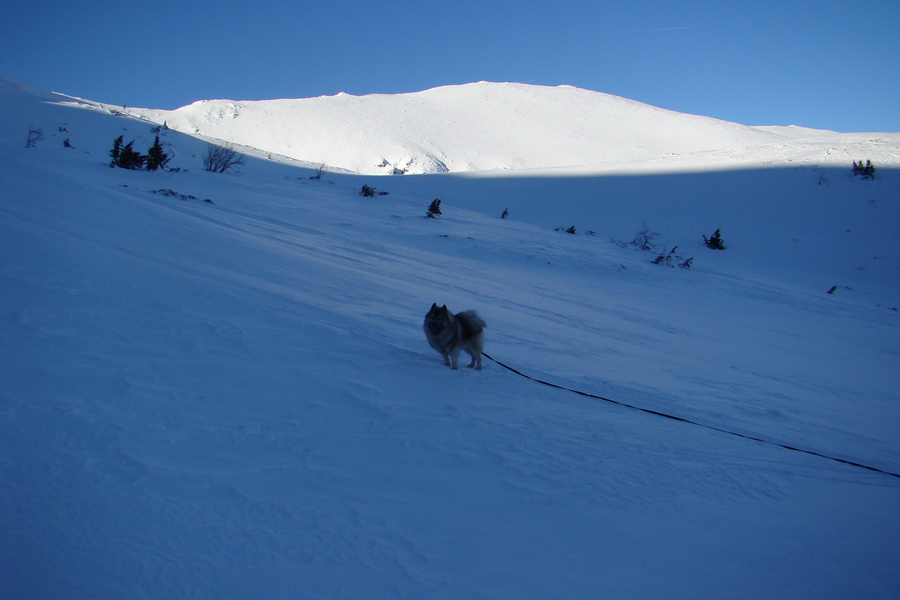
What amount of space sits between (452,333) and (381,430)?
172cm

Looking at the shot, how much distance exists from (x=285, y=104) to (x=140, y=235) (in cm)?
6643

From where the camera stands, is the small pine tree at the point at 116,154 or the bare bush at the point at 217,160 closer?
the small pine tree at the point at 116,154

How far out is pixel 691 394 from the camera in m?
4.86

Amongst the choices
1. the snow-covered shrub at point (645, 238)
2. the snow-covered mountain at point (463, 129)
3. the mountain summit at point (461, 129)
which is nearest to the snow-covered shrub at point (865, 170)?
the snow-covered shrub at point (645, 238)

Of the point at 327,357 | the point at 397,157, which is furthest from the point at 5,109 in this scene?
the point at 397,157

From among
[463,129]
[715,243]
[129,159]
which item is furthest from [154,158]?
[463,129]

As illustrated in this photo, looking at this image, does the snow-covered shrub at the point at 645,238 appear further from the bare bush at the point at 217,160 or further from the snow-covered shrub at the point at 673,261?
the bare bush at the point at 217,160

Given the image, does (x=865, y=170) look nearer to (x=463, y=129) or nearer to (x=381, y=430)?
(x=381, y=430)

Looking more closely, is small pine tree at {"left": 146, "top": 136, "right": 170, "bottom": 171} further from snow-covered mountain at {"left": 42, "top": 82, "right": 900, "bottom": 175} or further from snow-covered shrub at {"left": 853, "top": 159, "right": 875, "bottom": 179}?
snow-covered shrub at {"left": 853, "top": 159, "right": 875, "bottom": 179}

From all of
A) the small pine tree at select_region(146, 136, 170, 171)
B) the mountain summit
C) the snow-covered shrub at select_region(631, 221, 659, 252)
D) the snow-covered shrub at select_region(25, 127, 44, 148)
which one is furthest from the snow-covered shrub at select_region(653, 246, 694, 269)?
the mountain summit

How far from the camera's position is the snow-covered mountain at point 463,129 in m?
45.2

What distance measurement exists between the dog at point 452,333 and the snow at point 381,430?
0.60 feet

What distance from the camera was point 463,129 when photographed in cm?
5269

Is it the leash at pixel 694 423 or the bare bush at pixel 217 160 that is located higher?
the bare bush at pixel 217 160
